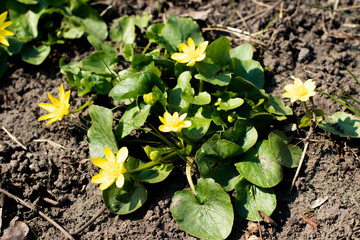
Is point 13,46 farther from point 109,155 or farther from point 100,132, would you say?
point 109,155

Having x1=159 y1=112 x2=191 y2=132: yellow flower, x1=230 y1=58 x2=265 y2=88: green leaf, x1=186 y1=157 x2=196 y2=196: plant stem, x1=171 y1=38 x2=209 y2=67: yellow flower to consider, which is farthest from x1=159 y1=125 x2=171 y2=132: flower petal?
x1=230 y1=58 x2=265 y2=88: green leaf

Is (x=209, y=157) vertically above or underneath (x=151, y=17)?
underneath

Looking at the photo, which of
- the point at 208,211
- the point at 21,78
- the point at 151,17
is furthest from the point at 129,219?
the point at 151,17

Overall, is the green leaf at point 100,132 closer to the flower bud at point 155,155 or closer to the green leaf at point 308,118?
the flower bud at point 155,155

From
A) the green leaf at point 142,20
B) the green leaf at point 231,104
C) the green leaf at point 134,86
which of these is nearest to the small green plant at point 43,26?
the green leaf at point 142,20

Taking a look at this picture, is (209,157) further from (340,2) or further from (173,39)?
(340,2)

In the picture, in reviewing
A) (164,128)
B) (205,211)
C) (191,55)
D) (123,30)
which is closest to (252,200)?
(205,211)

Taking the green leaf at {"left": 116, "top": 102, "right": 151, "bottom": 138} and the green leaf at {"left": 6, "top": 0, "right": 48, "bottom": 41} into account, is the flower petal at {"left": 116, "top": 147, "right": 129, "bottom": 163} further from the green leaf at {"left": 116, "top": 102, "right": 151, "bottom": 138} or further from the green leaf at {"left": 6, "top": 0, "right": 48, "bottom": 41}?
the green leaf at {"left": 6, "top": 0, "right": 48, "bottom": 41}
